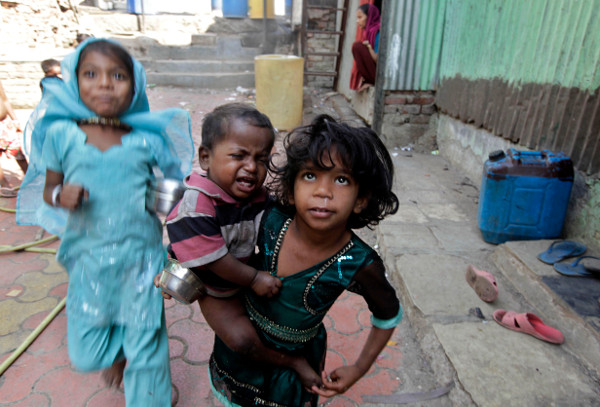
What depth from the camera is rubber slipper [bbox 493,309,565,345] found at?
7.33ft

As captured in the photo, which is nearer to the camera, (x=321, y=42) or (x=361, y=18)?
(x=361, y=18)

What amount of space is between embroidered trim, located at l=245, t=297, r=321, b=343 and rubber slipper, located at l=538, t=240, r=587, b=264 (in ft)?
7.15

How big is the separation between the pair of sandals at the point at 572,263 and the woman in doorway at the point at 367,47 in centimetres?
425

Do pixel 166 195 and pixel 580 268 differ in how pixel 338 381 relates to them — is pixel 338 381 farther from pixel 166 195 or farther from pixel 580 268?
pixel 580 268

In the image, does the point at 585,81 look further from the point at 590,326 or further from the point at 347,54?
the point at 347,54

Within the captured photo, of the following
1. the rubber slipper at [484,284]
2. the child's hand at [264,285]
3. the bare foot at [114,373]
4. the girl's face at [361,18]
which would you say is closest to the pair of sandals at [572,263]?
the rubber slipper at [484,284]

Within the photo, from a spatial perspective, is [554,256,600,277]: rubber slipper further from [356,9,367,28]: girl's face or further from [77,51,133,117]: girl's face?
[356,9,367,28]: girl's face

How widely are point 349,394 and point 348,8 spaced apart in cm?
856

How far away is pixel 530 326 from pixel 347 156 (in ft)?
6.15

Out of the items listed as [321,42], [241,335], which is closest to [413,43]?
[321,42]

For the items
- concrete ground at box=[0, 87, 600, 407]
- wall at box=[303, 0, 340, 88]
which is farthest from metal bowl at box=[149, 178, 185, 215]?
wall at box=[303, 0, 340, 88]

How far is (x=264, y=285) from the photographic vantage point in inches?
46.6

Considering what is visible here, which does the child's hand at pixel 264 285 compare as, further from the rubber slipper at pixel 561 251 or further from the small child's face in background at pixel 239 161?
the rubber slipper at pixel 561 251

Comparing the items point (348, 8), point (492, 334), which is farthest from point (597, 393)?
point (348, 8)
